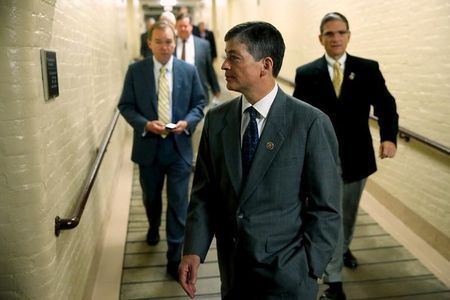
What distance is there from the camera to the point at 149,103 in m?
3.02

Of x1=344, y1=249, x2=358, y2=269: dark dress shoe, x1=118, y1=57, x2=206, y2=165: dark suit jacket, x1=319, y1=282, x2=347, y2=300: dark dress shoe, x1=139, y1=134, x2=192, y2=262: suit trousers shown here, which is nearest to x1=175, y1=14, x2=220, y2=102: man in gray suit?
x1=118, y1=57, x2=206, y2=165: dark suit jacket

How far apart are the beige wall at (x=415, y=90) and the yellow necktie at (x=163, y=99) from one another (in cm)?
186

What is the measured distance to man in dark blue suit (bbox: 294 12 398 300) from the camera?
2605 mm

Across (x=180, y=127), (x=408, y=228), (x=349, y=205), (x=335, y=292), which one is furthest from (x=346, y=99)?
(x=408, y=228)

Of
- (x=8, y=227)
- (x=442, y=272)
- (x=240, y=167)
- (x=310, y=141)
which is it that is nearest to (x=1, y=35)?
(x=8, y=227)

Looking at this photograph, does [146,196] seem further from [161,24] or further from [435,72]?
[435,72]

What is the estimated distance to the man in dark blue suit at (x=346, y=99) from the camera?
2.61 metres

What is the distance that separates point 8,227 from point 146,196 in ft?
5.44

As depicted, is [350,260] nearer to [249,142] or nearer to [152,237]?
[152,237]

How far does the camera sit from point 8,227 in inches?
62.2

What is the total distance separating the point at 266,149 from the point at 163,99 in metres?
1.68

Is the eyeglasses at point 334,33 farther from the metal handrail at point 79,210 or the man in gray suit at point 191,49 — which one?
the man in gray suit at point 191,49

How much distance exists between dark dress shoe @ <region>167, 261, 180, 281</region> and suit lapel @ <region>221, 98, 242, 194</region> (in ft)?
5.49

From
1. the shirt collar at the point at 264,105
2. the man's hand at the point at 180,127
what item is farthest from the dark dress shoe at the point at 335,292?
the shirt collar at the point at 264,105
